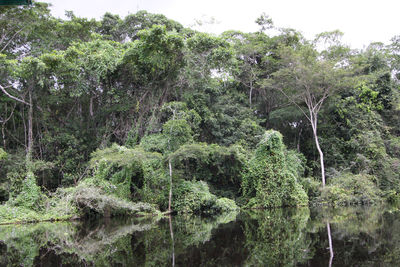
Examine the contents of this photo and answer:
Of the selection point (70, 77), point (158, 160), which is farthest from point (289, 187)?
point (70, 77)

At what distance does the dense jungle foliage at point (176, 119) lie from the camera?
12414 mm

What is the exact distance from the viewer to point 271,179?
13.4 metres

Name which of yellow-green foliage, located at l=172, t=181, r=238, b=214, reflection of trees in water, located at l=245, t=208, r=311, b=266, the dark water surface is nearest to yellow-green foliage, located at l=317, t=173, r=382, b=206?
yellow-green foliage, located at l=172, t=181, r=238, b=214

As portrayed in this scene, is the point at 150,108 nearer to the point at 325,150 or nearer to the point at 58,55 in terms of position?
the point at 58,55

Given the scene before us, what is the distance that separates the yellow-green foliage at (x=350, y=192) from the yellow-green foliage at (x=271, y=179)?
1.25 meters

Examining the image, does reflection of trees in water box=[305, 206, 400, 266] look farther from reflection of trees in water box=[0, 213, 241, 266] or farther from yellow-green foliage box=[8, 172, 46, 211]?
yellow-green foliage box=[8, 172, 46, 211]

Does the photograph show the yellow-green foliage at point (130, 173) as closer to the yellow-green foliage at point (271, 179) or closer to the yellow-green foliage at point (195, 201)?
the yellow-green foliage at point (195, 201)

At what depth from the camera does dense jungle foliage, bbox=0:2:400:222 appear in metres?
12.4

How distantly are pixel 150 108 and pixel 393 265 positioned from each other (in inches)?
534

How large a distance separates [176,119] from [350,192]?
335 inches

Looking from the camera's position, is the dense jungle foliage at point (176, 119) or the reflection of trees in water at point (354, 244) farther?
the dense jungle foliage at point (176, 119)

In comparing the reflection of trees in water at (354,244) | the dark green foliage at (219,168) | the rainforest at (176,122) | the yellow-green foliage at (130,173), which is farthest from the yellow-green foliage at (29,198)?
the reflection of trees in water at (354,244)

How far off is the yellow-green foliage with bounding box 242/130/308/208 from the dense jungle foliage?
0.05m

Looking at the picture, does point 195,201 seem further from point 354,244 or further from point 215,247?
point 354,244
